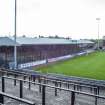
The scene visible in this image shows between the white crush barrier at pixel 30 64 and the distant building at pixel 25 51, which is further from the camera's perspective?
the white crush barrier at pixel 30 64

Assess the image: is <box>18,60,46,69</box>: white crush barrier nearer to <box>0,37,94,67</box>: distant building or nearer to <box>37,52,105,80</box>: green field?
<box>0,37,94,67</box>: distant building

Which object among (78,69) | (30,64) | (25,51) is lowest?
(78,69)

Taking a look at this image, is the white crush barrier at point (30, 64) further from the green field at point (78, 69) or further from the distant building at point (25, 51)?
the green field at point (78, 69)

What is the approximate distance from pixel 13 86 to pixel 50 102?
2.96 m

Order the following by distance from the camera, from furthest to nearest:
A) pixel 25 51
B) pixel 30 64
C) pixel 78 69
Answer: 1. pixel 78 69
2. pixel 25 51
3. pixel 30 64

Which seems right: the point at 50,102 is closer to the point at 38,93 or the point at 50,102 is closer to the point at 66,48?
the point at 38,93

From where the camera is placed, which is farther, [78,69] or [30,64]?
[78,69]

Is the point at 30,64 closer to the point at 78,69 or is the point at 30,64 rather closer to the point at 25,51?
the point at 25,51

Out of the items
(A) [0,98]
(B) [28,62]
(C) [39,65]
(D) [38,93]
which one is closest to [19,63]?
(B) [28,62]

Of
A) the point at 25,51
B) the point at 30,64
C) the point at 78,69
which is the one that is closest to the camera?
the point at 30,64

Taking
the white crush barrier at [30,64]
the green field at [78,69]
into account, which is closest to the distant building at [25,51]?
the white crush barrier at [30,64]

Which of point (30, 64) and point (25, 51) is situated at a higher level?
point (25, 51)

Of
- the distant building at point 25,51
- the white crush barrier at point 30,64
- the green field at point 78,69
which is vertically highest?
the distant building at point 25,51

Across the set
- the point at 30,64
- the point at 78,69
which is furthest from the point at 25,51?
the point at 78,69
